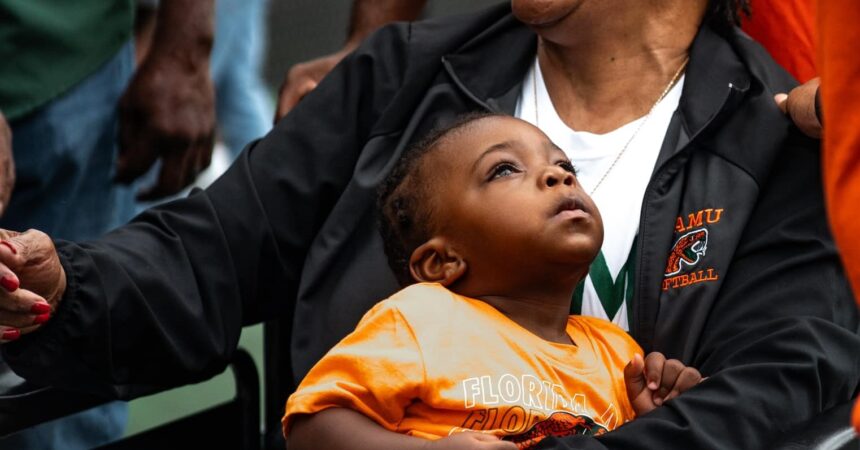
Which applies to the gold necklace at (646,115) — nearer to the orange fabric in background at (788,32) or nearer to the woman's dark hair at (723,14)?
the woman's dark hair at (723,14)

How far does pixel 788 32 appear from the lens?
105 inches

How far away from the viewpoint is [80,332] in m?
2.26

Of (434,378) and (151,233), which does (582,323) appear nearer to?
(434,378)

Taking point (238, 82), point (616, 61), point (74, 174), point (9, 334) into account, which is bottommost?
point (238, 82)

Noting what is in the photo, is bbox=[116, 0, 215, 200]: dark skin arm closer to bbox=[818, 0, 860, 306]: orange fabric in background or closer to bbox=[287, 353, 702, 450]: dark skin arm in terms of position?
bbox=[287, 353, 702, 450]: dark skin arm

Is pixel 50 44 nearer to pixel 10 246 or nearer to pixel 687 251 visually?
pixel 10 246

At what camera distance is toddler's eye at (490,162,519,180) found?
2.21 meters

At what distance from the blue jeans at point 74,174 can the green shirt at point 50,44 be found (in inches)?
1.4

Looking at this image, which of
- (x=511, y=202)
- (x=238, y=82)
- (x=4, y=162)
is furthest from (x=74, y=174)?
(x=238, y=82)

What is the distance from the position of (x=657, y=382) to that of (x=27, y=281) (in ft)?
3.08

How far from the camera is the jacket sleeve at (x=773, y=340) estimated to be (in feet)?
6.51

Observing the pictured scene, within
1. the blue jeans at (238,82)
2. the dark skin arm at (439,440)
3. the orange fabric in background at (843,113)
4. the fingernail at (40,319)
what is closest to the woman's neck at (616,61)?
the dark skin arm at (439,440)

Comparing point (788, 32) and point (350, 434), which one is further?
point (788, 32)

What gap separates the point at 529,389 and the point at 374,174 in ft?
2.08
